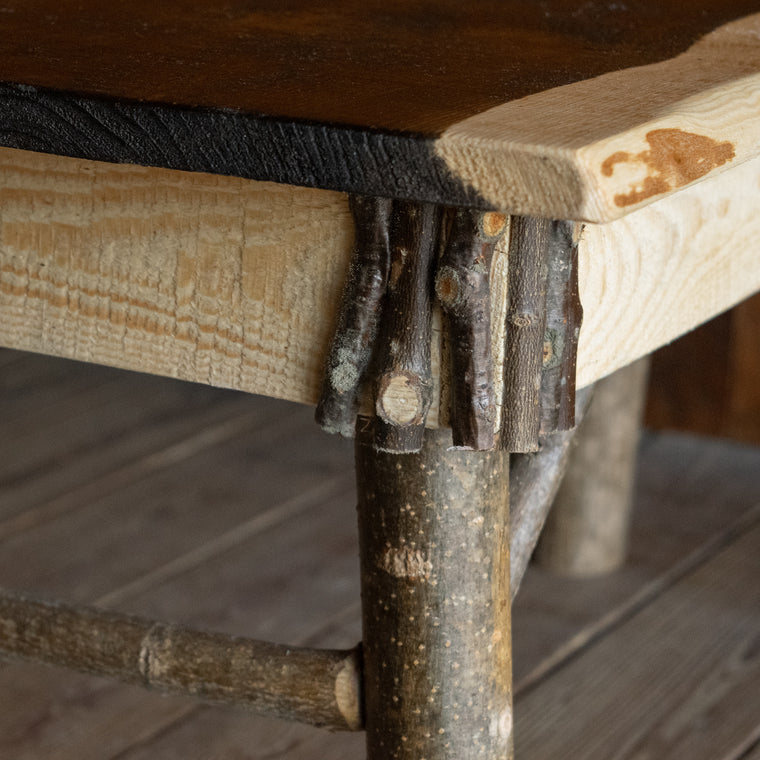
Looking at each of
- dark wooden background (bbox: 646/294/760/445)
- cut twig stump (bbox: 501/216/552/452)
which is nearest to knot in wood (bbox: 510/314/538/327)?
cut twig stump (bbox: 501/216/552/452)

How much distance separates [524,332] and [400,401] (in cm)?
7

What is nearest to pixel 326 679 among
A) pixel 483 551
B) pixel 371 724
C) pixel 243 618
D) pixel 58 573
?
pixel 371 724

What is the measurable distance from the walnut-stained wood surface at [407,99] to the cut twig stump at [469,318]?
2.1 inches

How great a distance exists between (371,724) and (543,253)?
0.35 m

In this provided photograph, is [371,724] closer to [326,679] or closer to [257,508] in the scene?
[326,679]

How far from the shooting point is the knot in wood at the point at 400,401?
604 mm

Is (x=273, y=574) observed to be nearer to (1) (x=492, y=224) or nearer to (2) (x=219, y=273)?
(2) (x=219, y=273)

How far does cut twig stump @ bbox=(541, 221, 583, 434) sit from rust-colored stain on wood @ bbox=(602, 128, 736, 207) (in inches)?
2.9

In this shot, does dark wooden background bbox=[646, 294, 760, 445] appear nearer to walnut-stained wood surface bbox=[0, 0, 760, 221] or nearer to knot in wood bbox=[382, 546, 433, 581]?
walnut-stained wood surface bbox=[0, 0, 760, 221]

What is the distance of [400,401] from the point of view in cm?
61

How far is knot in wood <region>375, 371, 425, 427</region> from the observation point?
23.8 inches

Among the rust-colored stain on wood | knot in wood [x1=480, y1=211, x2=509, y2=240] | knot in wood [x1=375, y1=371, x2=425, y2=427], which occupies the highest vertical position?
the rust-colored stain on wood

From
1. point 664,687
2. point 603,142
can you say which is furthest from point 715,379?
point 603,142

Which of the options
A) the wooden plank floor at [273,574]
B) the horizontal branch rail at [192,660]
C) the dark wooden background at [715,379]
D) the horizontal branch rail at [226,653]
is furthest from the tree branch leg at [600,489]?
the horizontal branch rail at [192,660]
